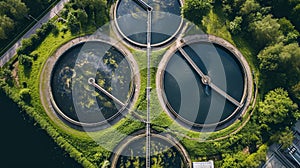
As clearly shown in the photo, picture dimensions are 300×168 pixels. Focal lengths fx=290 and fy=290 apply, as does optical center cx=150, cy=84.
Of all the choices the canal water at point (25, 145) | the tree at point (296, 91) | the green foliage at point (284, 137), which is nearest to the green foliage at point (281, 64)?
the tree at point (296, 91)

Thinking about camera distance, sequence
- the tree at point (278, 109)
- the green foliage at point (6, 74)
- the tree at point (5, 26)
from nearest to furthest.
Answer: the tree at point (278, 109) → the green foliage at point (6, 74) → the tree at point (5, 26)

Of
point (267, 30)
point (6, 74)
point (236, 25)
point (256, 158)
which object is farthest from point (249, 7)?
point (6, 74)

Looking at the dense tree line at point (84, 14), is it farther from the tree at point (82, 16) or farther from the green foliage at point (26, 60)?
the green foliage at point (26, 60)

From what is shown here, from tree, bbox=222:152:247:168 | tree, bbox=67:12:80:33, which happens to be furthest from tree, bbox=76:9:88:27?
tree, bbox=222:152:247:168

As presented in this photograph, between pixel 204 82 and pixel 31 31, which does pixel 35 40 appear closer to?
pixel 31 31

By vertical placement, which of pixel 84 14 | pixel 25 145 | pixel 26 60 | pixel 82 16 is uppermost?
pixel 84 14

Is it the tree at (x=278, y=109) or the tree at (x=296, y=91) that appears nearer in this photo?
the tree at (x=278, y=109)

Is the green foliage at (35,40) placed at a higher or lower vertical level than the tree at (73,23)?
lower
